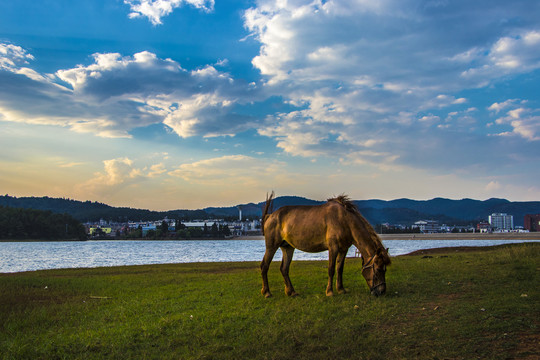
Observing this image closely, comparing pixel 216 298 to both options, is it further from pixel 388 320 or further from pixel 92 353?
pixel 388 320

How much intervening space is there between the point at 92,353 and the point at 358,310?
5.65 m

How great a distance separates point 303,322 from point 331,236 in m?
3.04

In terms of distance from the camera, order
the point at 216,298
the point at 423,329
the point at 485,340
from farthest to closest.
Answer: the point at 216,298
the point at 423,329
the point at 485,340

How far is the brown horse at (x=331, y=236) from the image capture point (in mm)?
10430

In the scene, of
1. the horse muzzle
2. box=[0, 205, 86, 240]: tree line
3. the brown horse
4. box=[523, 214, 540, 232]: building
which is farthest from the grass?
box=[523, 214, 540, 232]: building

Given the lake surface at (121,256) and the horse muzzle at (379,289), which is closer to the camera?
the horse muzzle at (379,289)

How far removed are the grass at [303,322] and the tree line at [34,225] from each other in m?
173

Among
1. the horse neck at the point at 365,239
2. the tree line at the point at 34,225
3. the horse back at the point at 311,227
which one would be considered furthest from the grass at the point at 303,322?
the tree line at the point at 34,225

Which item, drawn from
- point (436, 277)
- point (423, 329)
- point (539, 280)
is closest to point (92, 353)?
point (423, 329)

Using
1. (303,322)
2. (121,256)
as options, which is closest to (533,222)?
(121,256)

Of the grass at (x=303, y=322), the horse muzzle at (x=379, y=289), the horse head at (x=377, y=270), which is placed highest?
the horse head at (x=377, y=270)

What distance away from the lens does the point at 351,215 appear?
11.0m

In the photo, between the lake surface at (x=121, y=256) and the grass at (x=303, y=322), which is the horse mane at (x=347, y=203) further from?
the lake surface at (x=121, y=256)

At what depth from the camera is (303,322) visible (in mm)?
8492
